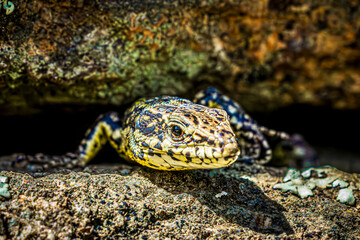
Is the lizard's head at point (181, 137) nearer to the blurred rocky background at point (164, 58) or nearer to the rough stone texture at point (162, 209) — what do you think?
the rough stone texture at point (162, 209)

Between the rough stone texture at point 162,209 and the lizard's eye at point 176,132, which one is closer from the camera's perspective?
the rough stone texture at point 162,209

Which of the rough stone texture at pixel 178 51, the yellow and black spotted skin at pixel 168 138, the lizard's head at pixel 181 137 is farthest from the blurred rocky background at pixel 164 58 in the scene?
the lizard's head at pixel 181 137

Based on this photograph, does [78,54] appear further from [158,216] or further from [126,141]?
[158,216]

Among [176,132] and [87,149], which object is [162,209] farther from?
[87,149]

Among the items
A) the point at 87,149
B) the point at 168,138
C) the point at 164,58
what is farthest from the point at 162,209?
the point at 164,58

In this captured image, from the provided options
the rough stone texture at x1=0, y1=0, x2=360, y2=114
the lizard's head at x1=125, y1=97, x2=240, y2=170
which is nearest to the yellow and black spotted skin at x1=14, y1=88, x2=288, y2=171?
the lizard's head at x1=125, y1=97, x2=240, y2=170

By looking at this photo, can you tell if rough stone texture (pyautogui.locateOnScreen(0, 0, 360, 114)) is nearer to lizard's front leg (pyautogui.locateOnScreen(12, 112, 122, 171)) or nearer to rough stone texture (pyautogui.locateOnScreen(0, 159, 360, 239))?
lizard's front leg (pyautogui.locateOnScreen(12, 112, 122, 171))
